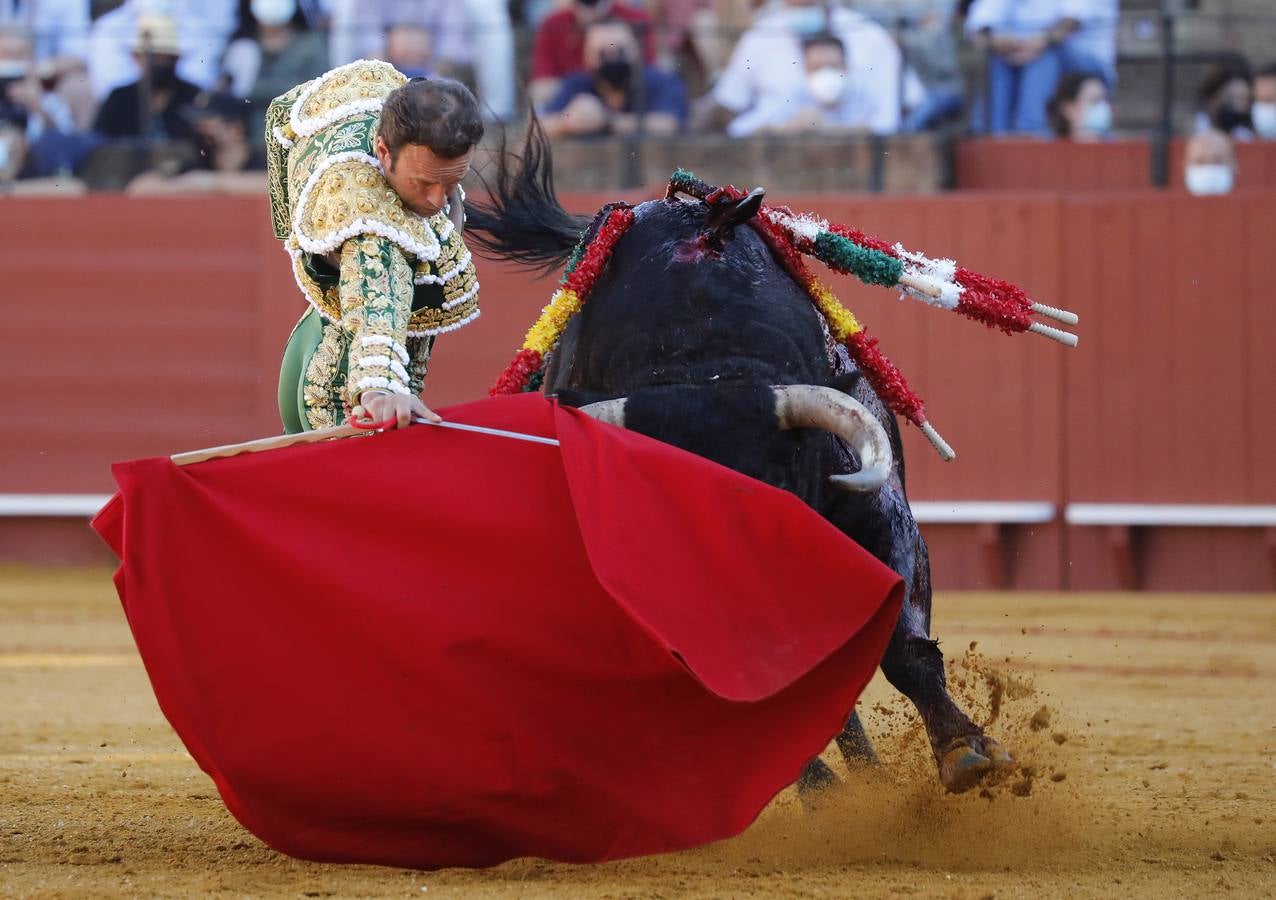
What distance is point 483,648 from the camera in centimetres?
255

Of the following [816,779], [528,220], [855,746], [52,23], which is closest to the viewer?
[816,779]

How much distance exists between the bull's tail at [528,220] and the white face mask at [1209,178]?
391 centimetres

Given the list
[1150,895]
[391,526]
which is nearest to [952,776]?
[1150,895]

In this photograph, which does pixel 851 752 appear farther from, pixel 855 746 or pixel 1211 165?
pixel 1211 165

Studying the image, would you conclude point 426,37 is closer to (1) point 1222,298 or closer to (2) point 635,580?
(1) point 1222,298

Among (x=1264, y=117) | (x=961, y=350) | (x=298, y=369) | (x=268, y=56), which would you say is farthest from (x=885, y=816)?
(x=268, y=56)

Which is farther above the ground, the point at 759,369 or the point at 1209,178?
the point at 759,369

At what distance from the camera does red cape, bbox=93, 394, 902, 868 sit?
2.52m

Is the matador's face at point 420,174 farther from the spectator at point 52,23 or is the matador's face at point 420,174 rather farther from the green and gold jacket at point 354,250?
the spectator at point 52,23

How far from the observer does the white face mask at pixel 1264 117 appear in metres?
7.30

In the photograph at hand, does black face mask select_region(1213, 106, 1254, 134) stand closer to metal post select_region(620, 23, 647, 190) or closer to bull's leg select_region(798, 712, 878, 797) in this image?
metal post select_region(620, 23, 647, 190)

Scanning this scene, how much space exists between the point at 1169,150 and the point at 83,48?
459 centimetres

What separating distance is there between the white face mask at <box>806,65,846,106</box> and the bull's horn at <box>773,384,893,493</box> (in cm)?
474

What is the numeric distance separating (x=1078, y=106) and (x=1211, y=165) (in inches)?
22.2
